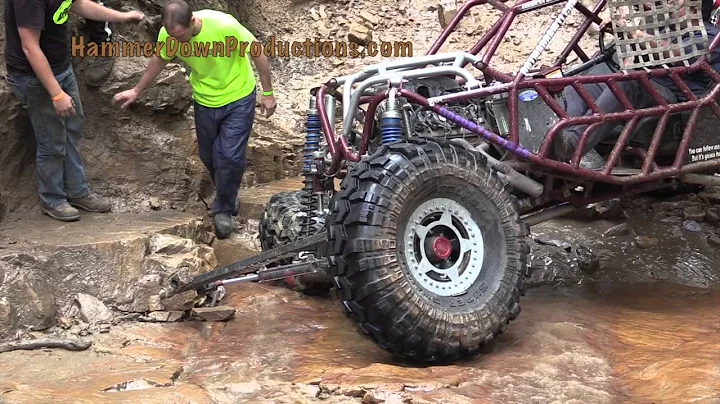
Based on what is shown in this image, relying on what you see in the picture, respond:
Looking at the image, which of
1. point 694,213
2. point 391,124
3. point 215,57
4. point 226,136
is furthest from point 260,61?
point 694,213

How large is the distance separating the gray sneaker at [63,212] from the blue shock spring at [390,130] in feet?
6.75

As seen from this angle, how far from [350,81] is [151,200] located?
2107mm

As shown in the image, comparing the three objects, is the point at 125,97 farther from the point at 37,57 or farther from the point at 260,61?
the point at 260,61

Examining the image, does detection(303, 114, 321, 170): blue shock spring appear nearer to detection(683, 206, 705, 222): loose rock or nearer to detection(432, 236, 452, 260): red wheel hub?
detection(432, 236, 452, 260): red wheel hub

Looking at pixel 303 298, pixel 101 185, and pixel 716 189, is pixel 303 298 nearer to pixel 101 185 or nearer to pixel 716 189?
pixel 101 185

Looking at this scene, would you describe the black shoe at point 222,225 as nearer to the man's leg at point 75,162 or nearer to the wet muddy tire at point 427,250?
the man's leg at point 75,162

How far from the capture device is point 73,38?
4797mm

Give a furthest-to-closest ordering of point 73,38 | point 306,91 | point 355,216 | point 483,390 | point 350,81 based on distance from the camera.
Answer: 1. point 306,91
2. point 73,38
3. point 350,81
4. point 355,216
5. point 483,390

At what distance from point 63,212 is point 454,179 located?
95.0 inches

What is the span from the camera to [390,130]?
3320mm

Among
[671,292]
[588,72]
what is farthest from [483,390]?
[588,72]

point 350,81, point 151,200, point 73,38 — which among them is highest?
point 73,38

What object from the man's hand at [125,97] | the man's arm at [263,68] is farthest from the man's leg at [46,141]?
the man's arm at [263,68]

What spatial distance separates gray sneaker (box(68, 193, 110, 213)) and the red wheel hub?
7.90 ft
